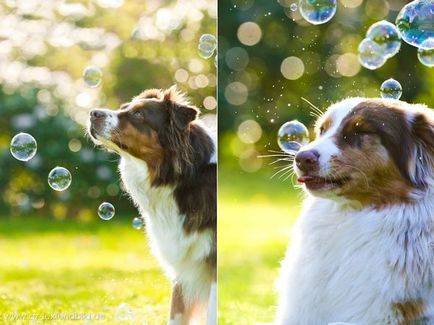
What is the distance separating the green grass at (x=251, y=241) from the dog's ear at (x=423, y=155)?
4.44 feet

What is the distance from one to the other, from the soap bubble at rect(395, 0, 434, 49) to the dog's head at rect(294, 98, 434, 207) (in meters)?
0.78

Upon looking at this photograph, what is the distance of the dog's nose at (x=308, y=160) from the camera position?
10.2ft

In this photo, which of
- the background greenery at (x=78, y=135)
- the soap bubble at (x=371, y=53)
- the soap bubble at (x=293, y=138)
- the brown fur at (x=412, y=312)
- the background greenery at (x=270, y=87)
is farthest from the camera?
the background greenery at (x=270, y=87)

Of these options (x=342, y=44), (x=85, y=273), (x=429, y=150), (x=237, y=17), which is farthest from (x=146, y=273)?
(x=237, y=17)

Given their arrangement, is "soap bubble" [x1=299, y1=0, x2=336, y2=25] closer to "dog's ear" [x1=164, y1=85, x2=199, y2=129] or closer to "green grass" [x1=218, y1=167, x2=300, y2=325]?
"dog's ear" [x1=164, y1=85, x2=199, y2=129]

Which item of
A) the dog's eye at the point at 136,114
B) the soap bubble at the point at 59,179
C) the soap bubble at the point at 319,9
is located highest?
the soap bubble at the point at 319,9

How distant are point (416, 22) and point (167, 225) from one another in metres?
1.57

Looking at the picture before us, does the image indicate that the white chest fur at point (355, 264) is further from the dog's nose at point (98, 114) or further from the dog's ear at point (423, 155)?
the dog's nose at point (98, 114)

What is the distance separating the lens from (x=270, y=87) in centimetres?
848

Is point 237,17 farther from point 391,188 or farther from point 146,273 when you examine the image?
point 391,188

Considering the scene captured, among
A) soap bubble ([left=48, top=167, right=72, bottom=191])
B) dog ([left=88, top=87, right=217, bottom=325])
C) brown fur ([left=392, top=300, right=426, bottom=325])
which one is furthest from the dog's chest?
brown fur ([left=392, top=300, right=426, bottom=325])

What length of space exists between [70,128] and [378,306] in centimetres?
351

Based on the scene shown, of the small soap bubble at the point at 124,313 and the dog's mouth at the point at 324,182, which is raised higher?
the dog's mouth at the point at 324,182

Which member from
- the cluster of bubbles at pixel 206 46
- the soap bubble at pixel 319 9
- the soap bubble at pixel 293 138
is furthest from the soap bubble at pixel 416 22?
the cluster of bubbles at pixel 206 46
